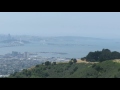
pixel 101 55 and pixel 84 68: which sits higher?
pixel 101 55

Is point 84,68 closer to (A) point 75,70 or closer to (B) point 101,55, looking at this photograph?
(A) point 75,70

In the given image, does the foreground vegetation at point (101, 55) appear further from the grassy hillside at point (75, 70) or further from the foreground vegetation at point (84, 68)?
the grassy hillside at point (75, 70)

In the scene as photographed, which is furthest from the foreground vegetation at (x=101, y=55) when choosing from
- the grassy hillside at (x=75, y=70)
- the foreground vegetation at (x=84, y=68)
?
the grassy hillside at (x=75, y=70)

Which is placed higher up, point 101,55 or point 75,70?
point 101,55

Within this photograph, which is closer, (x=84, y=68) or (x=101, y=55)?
(x=84, y=68)

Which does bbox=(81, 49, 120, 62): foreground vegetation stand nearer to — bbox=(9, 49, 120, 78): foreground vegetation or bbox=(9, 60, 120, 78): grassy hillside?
bbox=(9, 49, 120, 78): foreground vegetation

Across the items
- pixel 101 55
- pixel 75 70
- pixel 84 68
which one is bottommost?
pixel 75 70

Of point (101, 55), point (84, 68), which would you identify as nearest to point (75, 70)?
point (84, 68)
